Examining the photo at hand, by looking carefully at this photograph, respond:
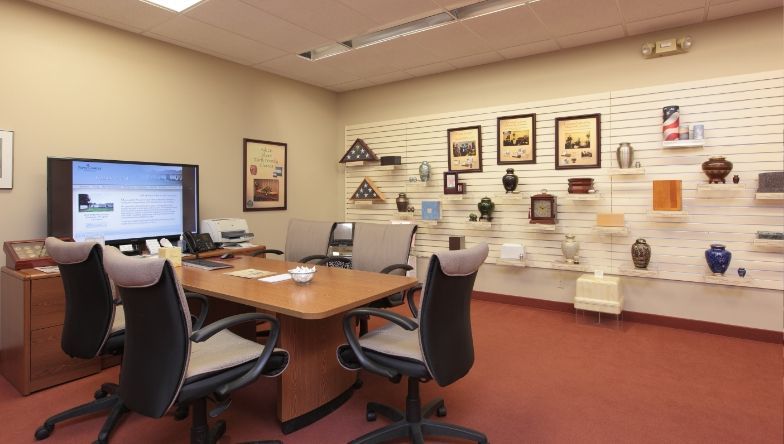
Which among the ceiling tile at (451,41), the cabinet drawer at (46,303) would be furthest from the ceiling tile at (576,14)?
the cabinet drawer at (46,303)

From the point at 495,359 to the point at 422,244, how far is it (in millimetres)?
2515

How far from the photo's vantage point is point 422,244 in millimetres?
→ 5754

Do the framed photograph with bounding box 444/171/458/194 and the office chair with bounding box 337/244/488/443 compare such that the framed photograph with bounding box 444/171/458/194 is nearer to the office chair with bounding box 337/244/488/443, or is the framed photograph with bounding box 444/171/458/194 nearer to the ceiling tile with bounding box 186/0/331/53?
the ceiling tile with bounding box 186/0/331/53

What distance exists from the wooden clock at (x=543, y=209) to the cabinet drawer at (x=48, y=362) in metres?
4.25

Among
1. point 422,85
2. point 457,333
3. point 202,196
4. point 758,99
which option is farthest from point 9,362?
point 758,99

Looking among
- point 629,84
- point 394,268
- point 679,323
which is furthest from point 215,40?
point 679,323

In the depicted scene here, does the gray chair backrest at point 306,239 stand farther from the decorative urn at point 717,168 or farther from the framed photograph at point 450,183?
the decorative urn at point 717,168

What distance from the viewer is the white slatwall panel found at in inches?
148

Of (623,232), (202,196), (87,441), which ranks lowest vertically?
(87,441)

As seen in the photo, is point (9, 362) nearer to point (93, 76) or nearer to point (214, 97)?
point (93, 76)

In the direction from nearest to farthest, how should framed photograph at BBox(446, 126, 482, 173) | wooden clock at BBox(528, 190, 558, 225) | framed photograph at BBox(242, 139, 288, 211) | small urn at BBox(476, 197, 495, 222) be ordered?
wooden clock at BBox(528, 190, 558, 225)
small urn at BBox(476, 197, 495, 222)
framed photograph at BBox(242, 139, 288, 211)
framed photograph at BBox(446, 126, 482, 173)

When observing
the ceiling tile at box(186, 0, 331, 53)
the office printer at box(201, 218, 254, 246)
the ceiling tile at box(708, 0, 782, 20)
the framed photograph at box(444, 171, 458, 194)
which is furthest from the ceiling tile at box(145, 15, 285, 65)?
the ceiling tile at box(708, 0, 782, 20)

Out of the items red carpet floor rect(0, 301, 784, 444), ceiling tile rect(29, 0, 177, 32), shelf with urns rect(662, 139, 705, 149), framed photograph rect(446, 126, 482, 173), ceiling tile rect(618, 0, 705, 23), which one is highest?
ceiling tile rect(618, 0, 705, 23)

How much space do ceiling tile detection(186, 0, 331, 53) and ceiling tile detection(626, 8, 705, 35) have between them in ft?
9.60
